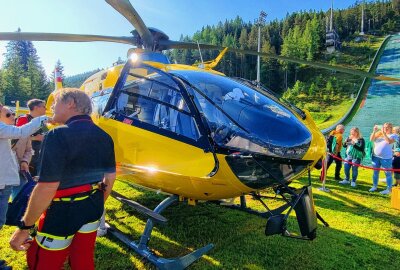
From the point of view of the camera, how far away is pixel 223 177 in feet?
11.2

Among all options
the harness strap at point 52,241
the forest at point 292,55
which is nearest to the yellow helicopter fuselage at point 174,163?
the harness strap at point 52,241

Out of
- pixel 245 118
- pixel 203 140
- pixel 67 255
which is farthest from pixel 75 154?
pixel 245 118

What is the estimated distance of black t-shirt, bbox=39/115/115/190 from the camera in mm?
2105

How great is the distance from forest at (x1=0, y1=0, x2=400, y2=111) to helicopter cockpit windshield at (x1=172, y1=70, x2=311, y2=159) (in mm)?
27521

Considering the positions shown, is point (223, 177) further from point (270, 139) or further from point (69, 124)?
point (69, 124)

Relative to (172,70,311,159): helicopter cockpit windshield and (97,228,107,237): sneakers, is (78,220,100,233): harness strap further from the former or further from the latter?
(97,228,107,237): sneakers

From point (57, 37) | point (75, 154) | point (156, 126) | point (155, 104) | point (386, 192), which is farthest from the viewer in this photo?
point (386, 192)

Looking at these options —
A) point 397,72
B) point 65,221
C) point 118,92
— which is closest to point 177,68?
point 118,92

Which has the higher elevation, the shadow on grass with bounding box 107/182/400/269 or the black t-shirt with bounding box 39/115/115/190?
the black t-shirt with bounding box 39/115/115/190

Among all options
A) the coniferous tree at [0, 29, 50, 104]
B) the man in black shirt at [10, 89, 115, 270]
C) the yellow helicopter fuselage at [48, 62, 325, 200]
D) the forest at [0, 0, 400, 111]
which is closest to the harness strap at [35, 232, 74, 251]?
the man in black shirt at [10, 89, 115, 270]

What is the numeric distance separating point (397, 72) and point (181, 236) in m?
58.4

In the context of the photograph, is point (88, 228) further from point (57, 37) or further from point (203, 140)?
point (57, 37)

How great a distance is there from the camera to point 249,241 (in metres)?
4.72

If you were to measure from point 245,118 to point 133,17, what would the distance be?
2.36 meters
